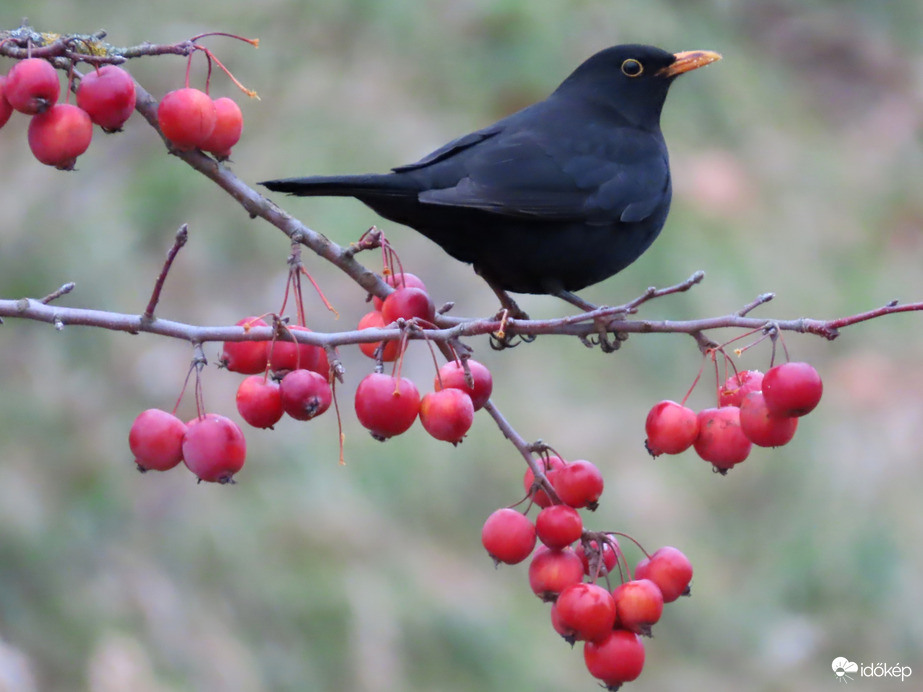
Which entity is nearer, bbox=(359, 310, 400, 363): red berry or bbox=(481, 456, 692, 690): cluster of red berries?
bbox=(481, 456, 692, 690): cluster of red berries

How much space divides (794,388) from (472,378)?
511 mm

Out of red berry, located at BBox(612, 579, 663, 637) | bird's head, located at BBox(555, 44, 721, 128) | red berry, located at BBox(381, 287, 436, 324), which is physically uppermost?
bird's head, located at BBox(555, 44, 721, 128)

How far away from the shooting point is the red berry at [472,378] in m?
1.85

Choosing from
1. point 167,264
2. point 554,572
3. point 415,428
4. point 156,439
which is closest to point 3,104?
point 167,264

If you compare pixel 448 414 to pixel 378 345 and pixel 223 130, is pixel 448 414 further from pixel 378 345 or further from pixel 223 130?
pixel 223 130

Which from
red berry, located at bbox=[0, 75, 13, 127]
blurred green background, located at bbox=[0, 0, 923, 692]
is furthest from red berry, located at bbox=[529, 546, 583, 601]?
blurred green background, located at bbox=[0, 0, 923, 692]

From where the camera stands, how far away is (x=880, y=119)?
8.97 meters

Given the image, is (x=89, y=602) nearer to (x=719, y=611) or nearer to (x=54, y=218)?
(x=54, y=218)

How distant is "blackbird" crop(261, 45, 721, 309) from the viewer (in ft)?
8.30

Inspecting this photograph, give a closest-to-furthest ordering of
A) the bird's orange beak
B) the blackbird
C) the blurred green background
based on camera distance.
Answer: the blackbird
the bird's orange beak
the blurred green background

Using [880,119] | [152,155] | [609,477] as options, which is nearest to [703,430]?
[609,477]

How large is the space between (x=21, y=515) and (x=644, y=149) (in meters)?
2.47

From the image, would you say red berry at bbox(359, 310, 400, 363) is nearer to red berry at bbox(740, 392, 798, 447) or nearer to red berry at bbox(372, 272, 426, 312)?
red berry at bbox(372, 272, 426, 312)

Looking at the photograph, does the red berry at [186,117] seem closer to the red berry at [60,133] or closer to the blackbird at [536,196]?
the red berry at [60,133]
